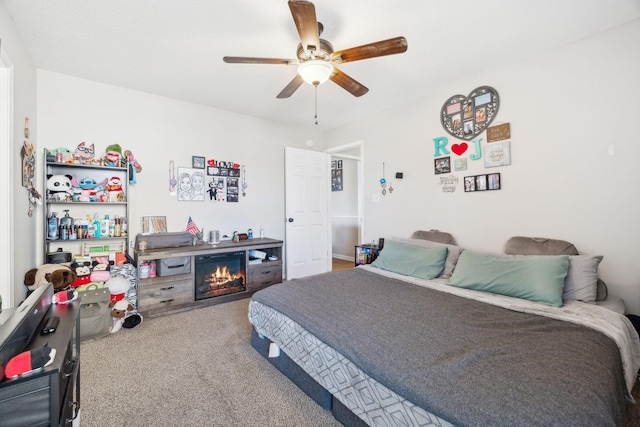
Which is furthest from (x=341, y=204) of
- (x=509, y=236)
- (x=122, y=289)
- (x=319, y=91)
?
(x=122, y=289)

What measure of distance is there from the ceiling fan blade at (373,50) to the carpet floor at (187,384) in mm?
2193

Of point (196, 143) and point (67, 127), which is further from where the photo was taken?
point (196, 143)

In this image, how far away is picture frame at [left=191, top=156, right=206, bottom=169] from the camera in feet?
11.7

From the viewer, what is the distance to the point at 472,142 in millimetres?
2863

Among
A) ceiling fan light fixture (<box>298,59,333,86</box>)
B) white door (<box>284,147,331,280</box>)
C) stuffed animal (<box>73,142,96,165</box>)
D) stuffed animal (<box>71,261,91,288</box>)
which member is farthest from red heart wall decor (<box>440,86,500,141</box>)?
stuffed animal (<box>71,261,91,288</box>)

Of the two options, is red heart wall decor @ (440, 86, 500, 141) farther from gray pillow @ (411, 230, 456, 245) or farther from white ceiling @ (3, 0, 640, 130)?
gray pillow @ (411, 230, 456, 245)

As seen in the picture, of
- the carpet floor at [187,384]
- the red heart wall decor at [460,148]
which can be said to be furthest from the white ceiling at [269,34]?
the carpet floor at [187,384]

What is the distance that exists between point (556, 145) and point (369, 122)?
219cm

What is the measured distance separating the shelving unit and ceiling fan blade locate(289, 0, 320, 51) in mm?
2444

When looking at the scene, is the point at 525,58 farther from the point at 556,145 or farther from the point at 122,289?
the point at 122,289

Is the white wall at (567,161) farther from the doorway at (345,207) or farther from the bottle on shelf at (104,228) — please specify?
the bottle on shelf at (104,228)

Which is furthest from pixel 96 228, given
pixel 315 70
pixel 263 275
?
pixel 315 70

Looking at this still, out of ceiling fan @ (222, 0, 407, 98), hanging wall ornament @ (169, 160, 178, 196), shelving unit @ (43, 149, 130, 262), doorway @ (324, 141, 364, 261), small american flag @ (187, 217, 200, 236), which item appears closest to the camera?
ceiling fan @ (222, 0, 407, 98)

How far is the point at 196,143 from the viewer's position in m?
3.60
